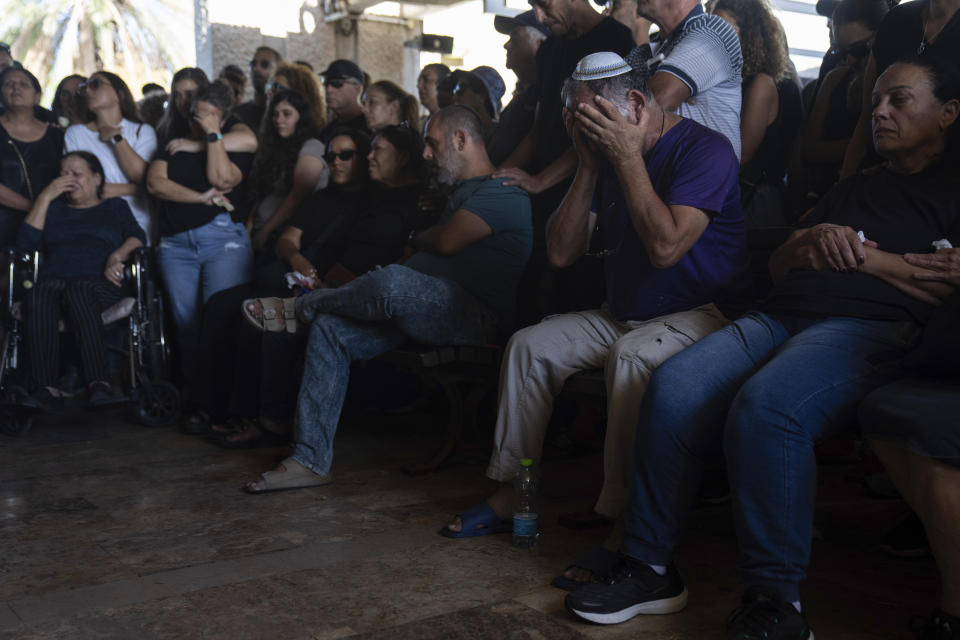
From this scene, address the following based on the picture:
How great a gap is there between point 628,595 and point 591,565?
21cm

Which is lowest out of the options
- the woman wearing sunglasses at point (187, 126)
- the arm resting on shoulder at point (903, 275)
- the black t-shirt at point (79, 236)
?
the black t-shirt at point (79, 236)

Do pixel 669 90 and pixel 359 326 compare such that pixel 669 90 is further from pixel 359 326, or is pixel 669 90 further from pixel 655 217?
pixel 359 326

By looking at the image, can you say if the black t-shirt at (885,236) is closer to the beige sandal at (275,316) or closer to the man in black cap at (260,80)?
the beige sandal at (275,316)

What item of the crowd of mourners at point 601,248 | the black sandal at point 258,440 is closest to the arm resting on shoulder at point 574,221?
the crowd of mourners at point 601,248

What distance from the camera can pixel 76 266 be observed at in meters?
4.69

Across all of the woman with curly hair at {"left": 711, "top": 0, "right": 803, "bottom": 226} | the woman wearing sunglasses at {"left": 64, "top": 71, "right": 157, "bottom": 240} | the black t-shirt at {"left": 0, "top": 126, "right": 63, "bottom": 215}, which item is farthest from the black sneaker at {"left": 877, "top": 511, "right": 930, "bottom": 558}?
the black t-shirt at {"left": 0, "top": 126, "right": 63, "bottom": 215}

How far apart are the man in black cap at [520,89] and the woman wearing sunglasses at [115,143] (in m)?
2.06

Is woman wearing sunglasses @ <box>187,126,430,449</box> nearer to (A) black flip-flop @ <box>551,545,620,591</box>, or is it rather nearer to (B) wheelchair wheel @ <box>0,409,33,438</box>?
(B) wheelchair wheel @ <box>0,409,33,438</box>

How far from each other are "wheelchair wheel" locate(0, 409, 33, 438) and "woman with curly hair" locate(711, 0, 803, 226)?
3.25m

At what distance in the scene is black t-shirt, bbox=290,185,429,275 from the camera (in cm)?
423

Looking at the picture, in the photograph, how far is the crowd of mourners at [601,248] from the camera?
6.91 ft

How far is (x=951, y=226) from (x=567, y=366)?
1052 mm

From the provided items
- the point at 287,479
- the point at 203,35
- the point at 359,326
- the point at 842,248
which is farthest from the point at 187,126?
the point at 203,35

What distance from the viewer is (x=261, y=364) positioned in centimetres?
407
